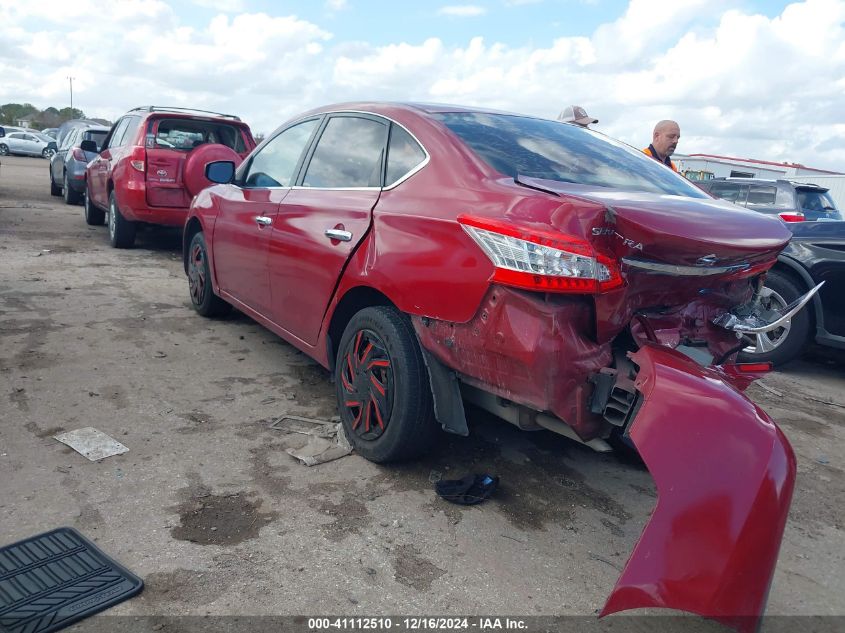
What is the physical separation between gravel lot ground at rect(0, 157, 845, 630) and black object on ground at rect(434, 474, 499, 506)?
0.19ft

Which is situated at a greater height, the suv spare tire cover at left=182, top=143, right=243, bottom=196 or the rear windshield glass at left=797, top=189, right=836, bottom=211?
the rear windshield glass at left=797, top=189, right=836, bottom=211

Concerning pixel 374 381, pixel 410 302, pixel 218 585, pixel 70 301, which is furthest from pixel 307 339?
pixel 70 301

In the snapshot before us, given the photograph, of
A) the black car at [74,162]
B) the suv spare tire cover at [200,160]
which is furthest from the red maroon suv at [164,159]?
the black car at [74,162]

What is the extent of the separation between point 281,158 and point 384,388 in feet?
6.54

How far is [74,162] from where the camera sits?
1282 cm

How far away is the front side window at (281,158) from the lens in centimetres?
422

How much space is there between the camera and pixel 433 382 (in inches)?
116

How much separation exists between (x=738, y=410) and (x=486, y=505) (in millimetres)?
1244

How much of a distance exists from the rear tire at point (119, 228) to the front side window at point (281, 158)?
470 centimetres

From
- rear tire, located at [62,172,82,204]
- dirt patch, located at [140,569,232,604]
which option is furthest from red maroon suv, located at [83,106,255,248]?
dirt patch, located at [140,569,232,604]

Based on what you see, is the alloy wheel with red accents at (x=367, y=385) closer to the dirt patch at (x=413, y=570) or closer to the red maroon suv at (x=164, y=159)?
the dirt patch at (x=413, y=570)

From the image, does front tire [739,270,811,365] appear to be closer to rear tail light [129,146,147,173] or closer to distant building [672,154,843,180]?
rear tail light [129,146,147,173]

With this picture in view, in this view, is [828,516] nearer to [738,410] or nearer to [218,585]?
[738,410]

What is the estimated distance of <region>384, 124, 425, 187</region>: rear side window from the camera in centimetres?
320
